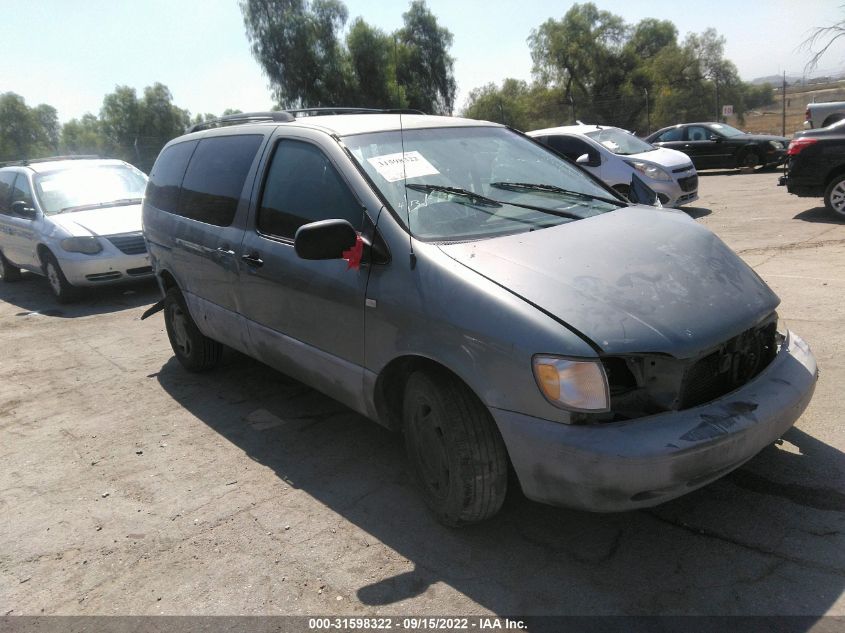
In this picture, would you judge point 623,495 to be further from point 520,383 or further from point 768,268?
point 768,268

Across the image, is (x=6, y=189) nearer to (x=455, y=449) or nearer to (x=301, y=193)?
(x=301, y=193)

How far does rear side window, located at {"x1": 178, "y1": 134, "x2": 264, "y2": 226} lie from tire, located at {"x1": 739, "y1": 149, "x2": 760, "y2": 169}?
1681 cm

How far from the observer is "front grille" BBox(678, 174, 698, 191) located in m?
11.2

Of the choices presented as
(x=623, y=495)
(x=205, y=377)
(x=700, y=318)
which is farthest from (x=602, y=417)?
(x=205, y=377)

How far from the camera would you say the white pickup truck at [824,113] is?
15734 mm

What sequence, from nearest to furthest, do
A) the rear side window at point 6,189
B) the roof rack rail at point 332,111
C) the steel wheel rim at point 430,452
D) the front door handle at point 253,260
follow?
the steel wheel rim at point 430,452 → the front door handle at point 253,260 → the roof rack rail at point 332,111 → the rear side window at point 6,189

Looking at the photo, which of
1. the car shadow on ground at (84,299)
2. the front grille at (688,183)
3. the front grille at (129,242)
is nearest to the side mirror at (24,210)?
the car shadow on ground at (84,299)

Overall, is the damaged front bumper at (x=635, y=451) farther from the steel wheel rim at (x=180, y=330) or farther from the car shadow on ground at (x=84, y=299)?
the car shadow on ground at (x=84, y=299)

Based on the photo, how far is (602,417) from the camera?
96.7 inches

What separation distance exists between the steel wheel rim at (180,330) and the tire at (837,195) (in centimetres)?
882

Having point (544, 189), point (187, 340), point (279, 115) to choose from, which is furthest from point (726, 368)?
point (187, 340)

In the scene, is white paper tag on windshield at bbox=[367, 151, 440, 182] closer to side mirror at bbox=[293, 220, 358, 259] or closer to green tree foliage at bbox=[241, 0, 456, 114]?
side mirror at bbox=[293, 220, 358, 259]

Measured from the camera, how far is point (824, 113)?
1586cm

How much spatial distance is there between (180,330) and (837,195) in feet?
29.2
